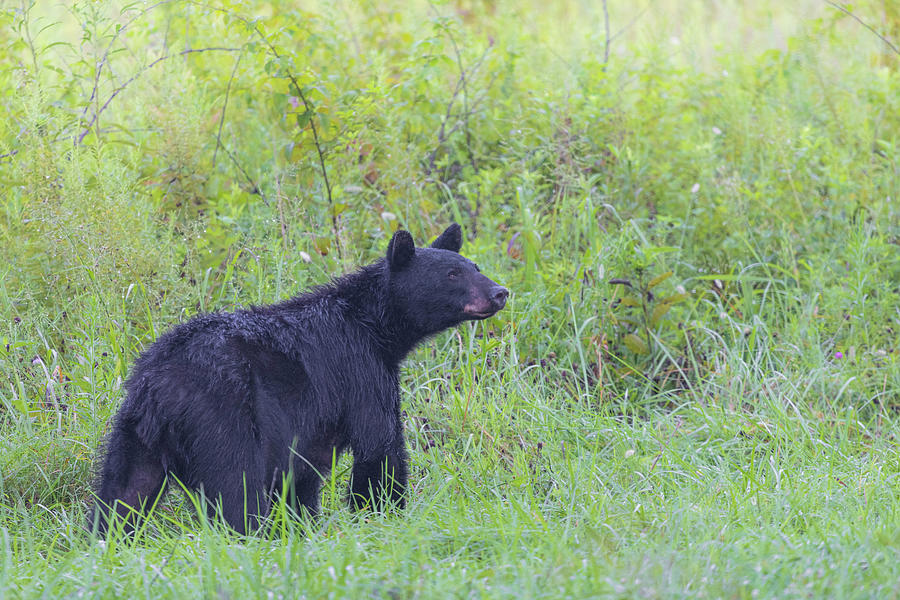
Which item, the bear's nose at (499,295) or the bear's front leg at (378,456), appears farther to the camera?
the bear's nose at (499,295)

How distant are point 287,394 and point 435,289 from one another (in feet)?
3.04

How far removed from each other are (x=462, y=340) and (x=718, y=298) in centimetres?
172

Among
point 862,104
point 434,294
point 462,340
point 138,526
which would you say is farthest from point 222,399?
point 862,104

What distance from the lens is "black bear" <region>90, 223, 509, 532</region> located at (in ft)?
11.7

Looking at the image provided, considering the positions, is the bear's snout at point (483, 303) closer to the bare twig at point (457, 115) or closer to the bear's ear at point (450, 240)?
the bear's ear at point (450, 240)

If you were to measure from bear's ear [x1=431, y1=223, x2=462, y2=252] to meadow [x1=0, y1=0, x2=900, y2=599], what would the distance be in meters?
0.70

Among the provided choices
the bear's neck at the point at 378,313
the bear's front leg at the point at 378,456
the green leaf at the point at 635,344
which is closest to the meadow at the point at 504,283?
the green leaf at the point at 635,344

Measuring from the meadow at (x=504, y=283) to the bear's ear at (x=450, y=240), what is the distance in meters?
0.70

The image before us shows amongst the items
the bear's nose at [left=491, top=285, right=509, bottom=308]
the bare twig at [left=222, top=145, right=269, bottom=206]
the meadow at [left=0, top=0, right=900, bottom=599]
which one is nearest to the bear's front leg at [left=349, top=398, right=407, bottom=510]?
the meadow at [left=0, top=0, right=900, bottom=599]

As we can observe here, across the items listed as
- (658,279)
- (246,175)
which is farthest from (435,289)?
(246,175)

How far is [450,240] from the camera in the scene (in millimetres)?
4762

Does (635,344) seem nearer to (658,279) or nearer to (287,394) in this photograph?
(658,279)

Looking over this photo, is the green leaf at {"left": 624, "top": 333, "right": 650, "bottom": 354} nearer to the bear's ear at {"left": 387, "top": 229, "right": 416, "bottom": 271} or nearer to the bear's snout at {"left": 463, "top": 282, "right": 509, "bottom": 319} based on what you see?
the bear's snout at {"left": 463, "top": 282, "right": 509, "bottom": 319}

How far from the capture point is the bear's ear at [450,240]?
4.74 m
